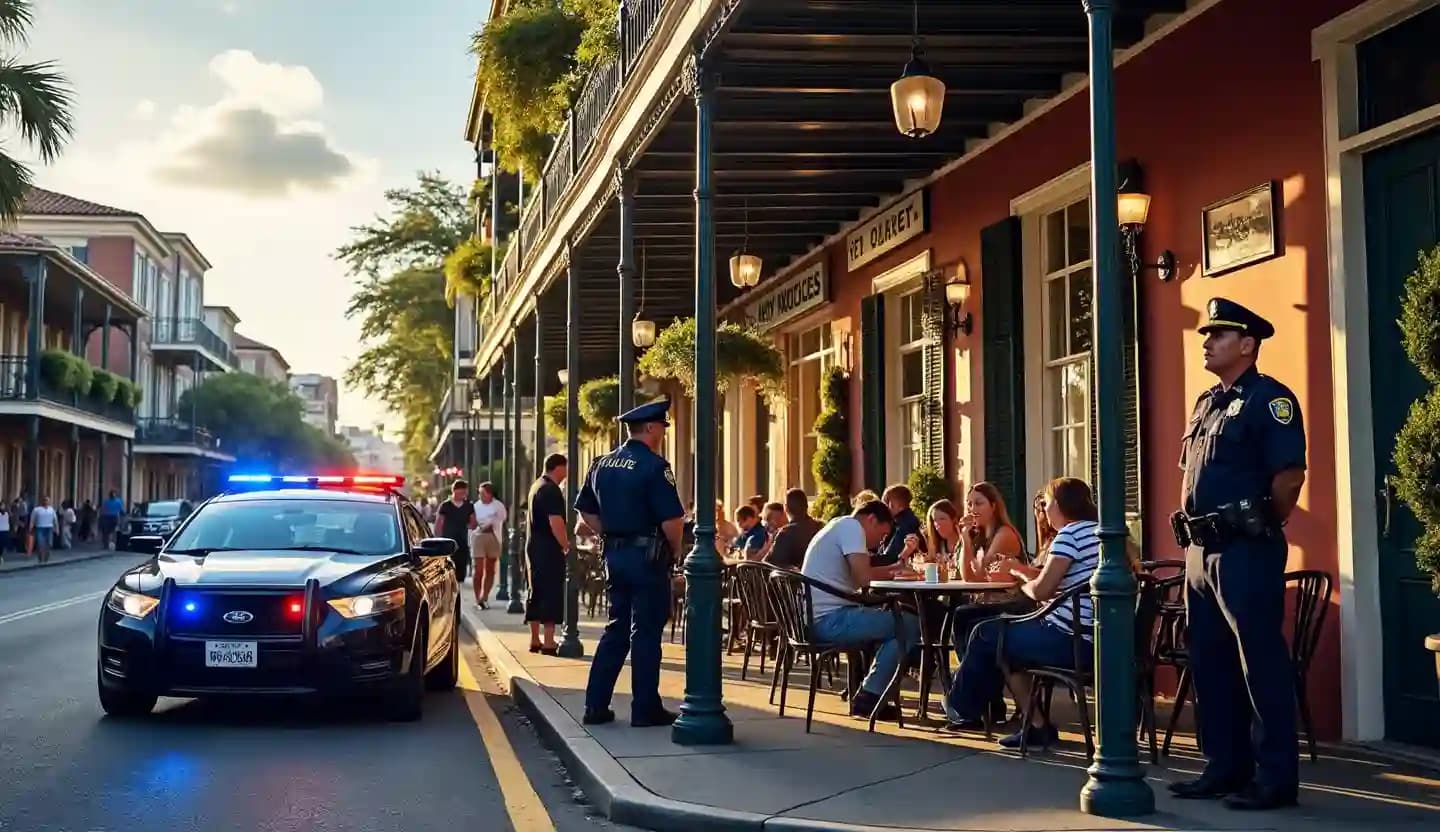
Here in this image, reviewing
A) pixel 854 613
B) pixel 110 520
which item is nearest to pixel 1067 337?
pixel 854 613

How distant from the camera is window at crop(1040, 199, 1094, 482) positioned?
11266mm

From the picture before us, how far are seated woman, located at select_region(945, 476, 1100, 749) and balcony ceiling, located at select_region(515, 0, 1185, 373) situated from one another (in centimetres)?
314

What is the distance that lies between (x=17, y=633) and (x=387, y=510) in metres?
7.91

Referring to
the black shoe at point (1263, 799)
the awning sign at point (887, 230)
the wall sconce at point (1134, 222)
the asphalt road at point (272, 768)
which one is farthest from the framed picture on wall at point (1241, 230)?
the asphalt road at point (272, 768)

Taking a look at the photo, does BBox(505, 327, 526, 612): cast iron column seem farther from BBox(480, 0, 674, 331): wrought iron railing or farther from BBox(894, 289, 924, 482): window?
BBox(894, 289, 924, 482): window

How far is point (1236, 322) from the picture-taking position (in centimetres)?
643

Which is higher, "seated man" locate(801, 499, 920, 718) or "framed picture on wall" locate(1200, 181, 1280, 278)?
"framed picture on wall" locate(1200, 181, 1280, 278)

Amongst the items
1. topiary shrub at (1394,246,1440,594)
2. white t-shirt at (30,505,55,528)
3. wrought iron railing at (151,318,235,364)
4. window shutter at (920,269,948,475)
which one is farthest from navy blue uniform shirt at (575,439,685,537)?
wrought iron railing at (151,318,235,364)

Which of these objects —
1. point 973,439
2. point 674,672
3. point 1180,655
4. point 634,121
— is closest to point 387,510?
point 674,672

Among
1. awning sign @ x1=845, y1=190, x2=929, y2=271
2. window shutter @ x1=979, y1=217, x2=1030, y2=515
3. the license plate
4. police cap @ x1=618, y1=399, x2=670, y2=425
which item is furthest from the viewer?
awning sign @ x1=845, y1=190, x2=929, y2=271

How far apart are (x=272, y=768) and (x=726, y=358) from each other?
958 centimetres

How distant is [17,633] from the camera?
677 inches

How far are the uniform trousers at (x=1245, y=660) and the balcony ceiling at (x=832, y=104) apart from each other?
13.7 feet

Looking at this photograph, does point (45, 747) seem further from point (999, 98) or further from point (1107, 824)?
point (999, 98)
